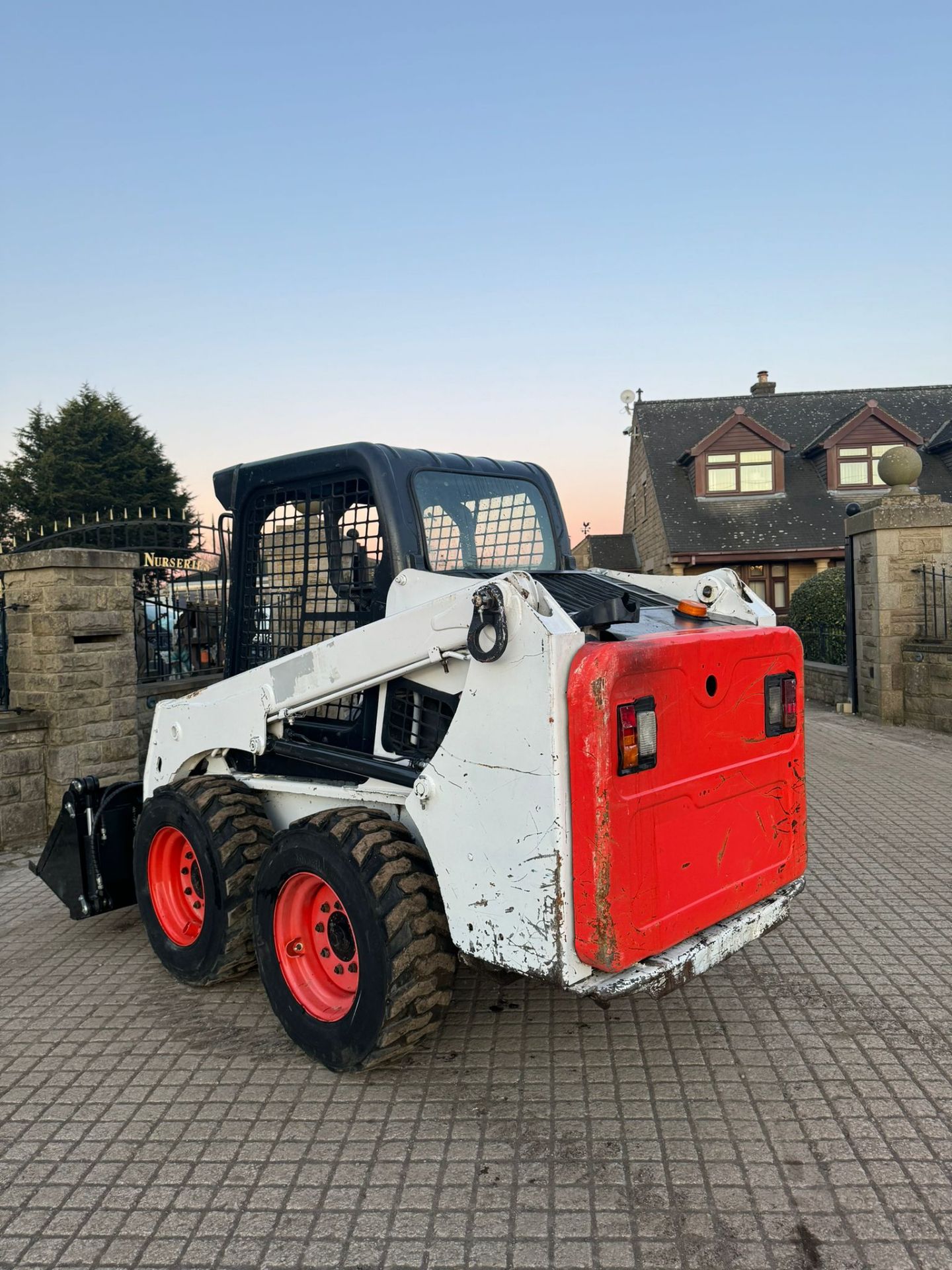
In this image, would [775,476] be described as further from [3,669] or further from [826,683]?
[3,669]

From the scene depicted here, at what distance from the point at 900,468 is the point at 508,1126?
36.4ft

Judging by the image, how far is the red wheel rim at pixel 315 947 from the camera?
339 cm

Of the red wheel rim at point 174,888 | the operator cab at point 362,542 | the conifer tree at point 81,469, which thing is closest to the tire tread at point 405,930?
the operator cab at point 362,542

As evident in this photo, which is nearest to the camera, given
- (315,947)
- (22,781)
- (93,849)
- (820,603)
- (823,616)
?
(315,947)

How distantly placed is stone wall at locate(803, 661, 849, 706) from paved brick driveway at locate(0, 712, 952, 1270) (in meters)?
9.25

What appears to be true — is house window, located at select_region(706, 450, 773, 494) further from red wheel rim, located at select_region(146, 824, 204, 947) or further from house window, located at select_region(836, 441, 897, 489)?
red wheel rim, located at select_region(146, 824, 204, 947)

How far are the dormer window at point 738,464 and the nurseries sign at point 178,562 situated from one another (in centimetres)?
1960

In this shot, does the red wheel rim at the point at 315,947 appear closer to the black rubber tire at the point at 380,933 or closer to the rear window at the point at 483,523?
the black rubber tire at the point at 380,933

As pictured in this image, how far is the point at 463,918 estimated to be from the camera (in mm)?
2998

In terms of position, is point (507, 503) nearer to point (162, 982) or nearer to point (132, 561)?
point (162, 982)

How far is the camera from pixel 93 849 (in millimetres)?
4551

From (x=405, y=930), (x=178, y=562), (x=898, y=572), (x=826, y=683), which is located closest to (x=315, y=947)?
(x=405, y=930)

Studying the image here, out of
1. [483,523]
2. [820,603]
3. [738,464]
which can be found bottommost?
[820,603]

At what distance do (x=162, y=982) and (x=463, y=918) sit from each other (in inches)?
77.8
